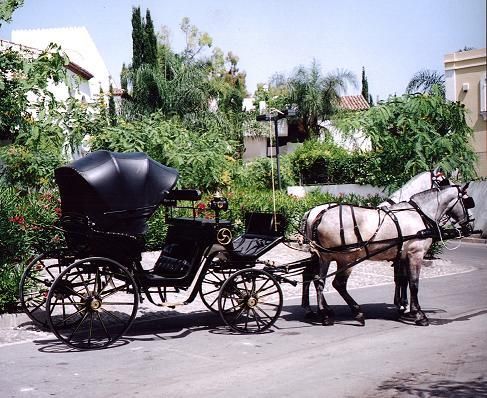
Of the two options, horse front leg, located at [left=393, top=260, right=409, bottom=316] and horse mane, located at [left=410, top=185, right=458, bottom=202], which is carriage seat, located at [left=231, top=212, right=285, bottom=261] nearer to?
horse front leg, located at [left=393, top=260, right=409, bottom=316]

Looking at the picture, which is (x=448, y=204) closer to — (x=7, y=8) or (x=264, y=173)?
(x=7, y=8)

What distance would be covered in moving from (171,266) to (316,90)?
136ft

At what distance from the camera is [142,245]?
9.31m

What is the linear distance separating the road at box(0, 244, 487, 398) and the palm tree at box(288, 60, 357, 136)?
1552 inches

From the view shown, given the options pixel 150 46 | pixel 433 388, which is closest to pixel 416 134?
pixel 433 388

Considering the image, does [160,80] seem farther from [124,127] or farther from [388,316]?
[388,316]

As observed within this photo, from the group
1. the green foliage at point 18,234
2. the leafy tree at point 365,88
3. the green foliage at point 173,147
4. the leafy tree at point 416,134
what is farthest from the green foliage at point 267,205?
the leafy tree at point 365,88

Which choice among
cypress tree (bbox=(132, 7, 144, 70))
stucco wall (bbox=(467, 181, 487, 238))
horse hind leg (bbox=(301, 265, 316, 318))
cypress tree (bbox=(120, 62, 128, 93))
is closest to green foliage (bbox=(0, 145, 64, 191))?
horse hind leg (bbox=(301, 265, 316, 318))

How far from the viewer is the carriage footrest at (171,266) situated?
9648mm

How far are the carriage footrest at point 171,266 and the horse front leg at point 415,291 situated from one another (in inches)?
130

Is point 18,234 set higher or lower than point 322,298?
higher

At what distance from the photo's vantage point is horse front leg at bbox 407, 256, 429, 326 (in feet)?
33.4

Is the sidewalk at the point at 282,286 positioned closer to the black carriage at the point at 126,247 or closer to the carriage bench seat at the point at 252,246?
the black carriage at the point at 126,247

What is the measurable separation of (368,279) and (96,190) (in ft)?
28.3
